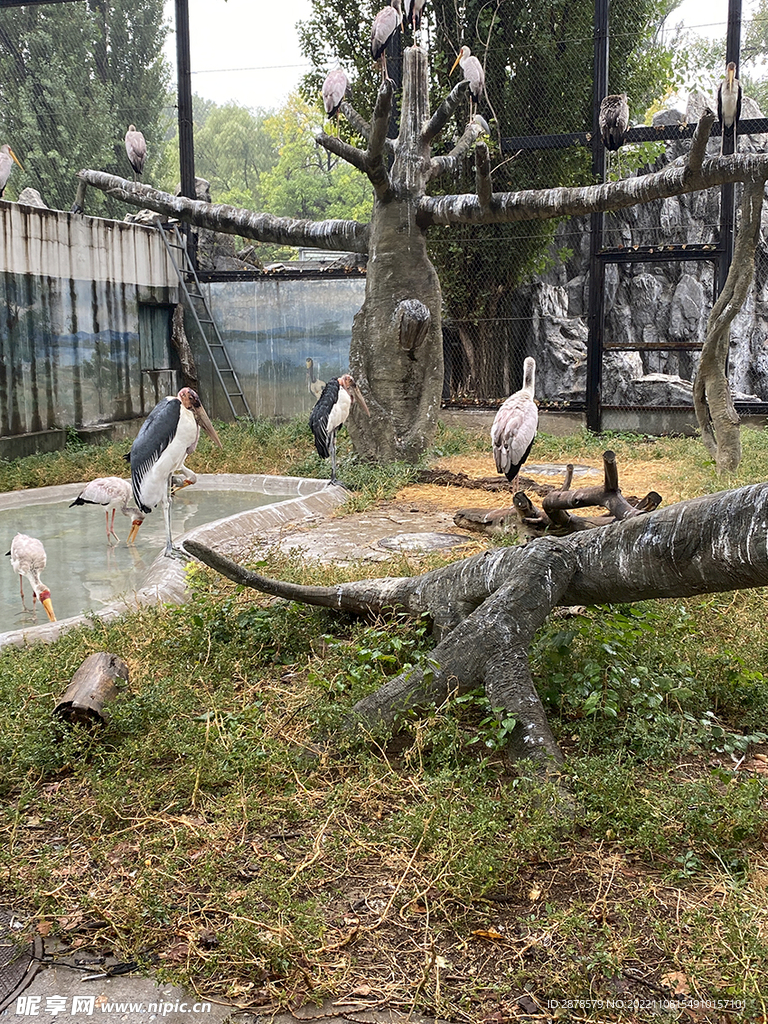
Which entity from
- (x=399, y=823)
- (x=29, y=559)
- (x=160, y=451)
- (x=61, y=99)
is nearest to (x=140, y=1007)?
Answer: (x=399, y=823)

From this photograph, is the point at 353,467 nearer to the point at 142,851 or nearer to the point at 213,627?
the point at 213,627

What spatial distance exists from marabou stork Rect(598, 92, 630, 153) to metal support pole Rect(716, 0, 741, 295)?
4.40 feet

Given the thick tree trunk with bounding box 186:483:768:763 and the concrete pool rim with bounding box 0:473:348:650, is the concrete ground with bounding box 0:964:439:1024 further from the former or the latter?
the concrete pool rim with bounding box 0:473:348:650

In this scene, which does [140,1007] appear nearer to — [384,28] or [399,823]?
[399,823]

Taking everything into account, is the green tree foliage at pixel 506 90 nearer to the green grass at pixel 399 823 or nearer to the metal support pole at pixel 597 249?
the metal support pole at pixel 597 249

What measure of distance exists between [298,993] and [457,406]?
1102 centimetres

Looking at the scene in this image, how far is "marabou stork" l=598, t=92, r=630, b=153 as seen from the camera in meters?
11.0

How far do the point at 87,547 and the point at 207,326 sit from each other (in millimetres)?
6863

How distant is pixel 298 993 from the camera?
82.4 inches

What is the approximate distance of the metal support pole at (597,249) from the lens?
Result: 1157 centimetres

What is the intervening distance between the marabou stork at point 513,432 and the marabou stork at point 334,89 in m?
5.09

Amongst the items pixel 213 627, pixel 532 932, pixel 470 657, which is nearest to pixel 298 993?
pixel 532 932

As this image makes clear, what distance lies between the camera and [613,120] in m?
11.0

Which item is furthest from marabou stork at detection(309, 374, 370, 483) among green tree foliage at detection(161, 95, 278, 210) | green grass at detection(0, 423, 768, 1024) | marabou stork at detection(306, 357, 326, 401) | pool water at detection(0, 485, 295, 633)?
green tree foliage at detection(161, 95, 278, 210)
